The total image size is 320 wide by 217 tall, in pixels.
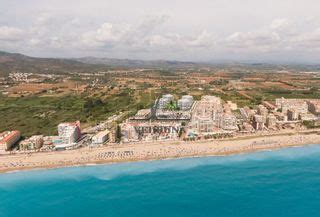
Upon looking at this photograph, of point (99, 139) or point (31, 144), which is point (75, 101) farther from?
point (99, 139)

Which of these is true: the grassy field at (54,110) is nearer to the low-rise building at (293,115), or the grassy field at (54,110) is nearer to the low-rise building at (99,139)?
the low-rise building at (99,139)

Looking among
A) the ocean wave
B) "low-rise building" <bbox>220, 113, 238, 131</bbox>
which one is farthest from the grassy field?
"low-rise building" <bbox>220, 113, 238, 131</bbox>

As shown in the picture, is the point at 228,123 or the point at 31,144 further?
the point at 228,123

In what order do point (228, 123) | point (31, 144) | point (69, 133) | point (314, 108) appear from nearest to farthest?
point (31, 144)
point (69, 133)
point (228, 123)
point (314, 108)

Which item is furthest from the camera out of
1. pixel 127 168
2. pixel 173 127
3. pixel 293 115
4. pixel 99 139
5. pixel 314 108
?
pixel 314 108

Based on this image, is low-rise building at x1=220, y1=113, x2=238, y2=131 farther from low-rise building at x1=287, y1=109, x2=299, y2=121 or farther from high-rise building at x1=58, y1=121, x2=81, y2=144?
high-rise building at x1=58, y1=121, x2=81, y2=144

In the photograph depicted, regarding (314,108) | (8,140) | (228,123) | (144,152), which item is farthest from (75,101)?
(314,108)
